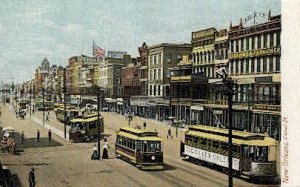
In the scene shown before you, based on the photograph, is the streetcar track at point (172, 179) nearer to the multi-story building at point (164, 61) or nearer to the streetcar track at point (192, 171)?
the streetcar track at point (192, 171)

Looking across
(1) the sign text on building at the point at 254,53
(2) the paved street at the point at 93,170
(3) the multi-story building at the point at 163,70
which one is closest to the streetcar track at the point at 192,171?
(2) the paved street at the point at 93,170

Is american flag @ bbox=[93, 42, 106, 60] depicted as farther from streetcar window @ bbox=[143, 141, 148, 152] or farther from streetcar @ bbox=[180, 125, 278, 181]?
streetcar window @ bbox=[143, 141, 148, 152]

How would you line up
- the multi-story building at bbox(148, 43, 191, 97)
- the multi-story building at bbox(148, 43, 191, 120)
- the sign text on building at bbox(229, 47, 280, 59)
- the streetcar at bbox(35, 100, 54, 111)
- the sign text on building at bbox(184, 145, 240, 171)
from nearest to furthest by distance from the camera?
the sign text on building at bbox(184, 145, 240, 171) → the sign text on building at bbox(229, 47, 280, 59) → the multi-story building at bbox(148, 43, 191, 120) → the multi-story building at bbox(148, 43, 191, 97) → the streetcar at bbox(35, 100, 54, 111)

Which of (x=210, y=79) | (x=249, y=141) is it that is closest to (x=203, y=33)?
(x=210, y=79)

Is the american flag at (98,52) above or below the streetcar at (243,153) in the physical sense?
above

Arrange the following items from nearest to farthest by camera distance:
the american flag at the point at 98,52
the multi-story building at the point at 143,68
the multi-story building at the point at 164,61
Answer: the multi-story building at the point at 164,61 → the american flag at the point at 98,52 → the multi-story building at the point at 143,68

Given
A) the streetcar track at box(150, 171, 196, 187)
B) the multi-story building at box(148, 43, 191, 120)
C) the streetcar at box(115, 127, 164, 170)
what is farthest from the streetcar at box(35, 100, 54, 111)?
the streetcar track at box(150, 171, 196, 187)
